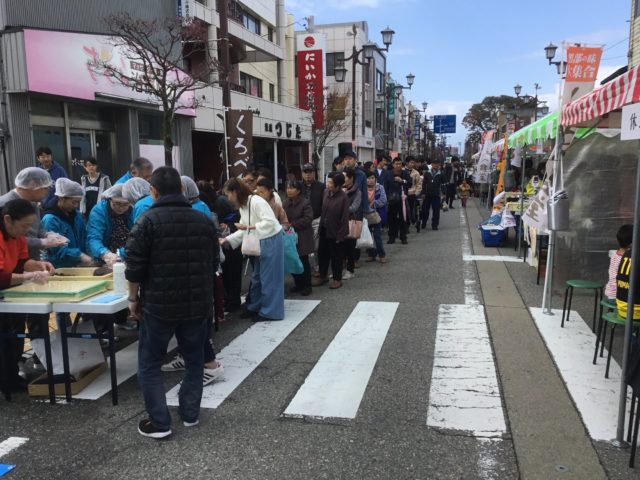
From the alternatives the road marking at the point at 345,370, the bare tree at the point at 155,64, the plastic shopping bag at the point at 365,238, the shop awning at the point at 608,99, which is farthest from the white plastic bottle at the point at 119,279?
the bare tree at the point at 155,64

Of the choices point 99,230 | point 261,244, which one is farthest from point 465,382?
point 99,230

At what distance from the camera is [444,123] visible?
51688mm

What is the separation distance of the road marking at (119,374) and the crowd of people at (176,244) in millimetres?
347

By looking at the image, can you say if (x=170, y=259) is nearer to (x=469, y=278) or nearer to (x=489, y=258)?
(x=469, y=278)

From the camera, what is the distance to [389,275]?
29.7ft

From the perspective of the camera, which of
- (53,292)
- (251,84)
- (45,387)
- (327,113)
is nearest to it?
(53,292)

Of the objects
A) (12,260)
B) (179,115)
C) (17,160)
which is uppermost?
(179,115)

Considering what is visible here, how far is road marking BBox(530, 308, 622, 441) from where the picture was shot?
387 cm

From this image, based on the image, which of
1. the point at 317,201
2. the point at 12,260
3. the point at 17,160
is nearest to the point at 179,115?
the point at 17,160

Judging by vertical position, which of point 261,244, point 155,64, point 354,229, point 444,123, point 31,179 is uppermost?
point 444,123

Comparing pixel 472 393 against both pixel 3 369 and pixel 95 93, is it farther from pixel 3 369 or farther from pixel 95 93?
pixel 95 93

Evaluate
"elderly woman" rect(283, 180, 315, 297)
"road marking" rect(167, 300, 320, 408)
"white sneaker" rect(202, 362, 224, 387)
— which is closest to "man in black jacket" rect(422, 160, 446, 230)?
"elderly woman" rect(283, 180, 315, 297)

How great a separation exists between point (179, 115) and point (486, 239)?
959 centimetres

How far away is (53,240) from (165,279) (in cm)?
183
